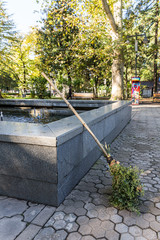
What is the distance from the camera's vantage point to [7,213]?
248 centimetres

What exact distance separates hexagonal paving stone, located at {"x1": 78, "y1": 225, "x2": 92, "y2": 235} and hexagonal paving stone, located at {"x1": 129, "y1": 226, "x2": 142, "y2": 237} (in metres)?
0.48

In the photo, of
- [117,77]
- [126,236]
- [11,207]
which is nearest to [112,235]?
[126,236]

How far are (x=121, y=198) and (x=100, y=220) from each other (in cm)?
44

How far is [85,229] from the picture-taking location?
223 cm

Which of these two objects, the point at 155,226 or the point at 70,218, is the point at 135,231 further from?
the point at 70,218

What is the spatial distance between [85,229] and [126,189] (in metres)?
0.75

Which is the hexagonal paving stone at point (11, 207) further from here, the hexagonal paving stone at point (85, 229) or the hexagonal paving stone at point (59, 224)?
the hexagonal paving stone at point (85, 229)

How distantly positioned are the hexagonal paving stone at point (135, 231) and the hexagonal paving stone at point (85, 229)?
19.0 inches

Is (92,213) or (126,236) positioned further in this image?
(92,213)

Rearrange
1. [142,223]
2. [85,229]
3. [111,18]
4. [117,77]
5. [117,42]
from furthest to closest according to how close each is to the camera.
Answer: [117,77]
[111,18]
[117,42]
[142,223]
[85,229]

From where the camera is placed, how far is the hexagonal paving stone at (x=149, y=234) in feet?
6.96

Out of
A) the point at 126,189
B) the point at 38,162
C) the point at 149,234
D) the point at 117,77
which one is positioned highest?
the point at 117,77

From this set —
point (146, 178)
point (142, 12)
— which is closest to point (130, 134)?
point (146, 178)

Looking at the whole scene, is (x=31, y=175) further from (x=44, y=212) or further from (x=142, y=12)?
(x=142, y=12)
